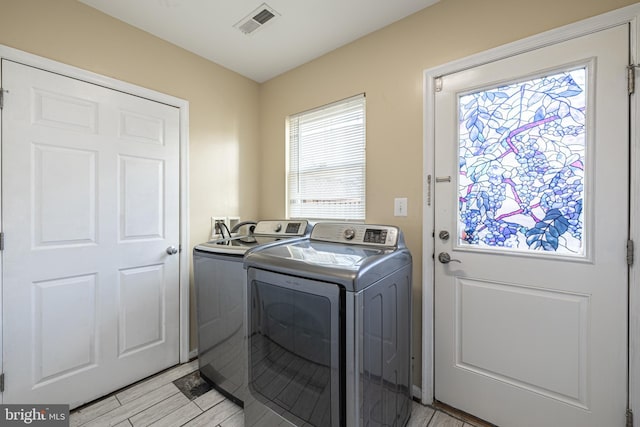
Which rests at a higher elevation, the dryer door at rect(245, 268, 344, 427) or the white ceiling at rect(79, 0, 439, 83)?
the white ceiling at rect(79, 0, 439, 83)

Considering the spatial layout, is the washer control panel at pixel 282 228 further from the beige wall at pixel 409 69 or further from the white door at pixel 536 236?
the white door at pixel 536 236

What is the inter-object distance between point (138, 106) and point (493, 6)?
2318 mm

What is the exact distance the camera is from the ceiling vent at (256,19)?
1.70 m

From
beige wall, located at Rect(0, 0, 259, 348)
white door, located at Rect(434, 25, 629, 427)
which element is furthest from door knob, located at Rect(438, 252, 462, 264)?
beige wall, located at Rect(0, 0, 259, 348)

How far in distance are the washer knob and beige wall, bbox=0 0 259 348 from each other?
1.25 m

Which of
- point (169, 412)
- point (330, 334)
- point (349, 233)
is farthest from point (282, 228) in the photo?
point (169, 412)

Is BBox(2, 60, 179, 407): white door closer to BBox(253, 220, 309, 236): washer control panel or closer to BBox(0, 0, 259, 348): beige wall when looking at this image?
BBox(0, 0, 259, 348): beige wall

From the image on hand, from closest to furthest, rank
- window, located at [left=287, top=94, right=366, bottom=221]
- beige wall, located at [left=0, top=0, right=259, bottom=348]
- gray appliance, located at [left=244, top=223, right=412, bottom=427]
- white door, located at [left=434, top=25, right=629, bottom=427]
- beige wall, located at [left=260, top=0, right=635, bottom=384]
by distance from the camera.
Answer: gray appliance, located at [left=244, top=223, right=412, bottom=427] → white door, located at [left=434, top=25, right=629, bottom=427] → beige wall, located at [left=260, top=0, right=635, bottom=384] → beige wall, located at [left=0, top=0, right=259, bottom=348] → window, located at [left=287, top=94, right=366, bottom=221]

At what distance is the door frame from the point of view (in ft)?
3.76

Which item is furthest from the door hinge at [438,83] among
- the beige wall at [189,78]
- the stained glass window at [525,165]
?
the beige wall at [189,78]

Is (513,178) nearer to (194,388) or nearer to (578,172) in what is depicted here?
(578,172)

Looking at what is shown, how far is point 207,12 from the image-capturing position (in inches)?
67.8

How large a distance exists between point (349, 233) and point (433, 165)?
0.68 m

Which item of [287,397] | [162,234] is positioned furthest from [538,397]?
[162,234]
